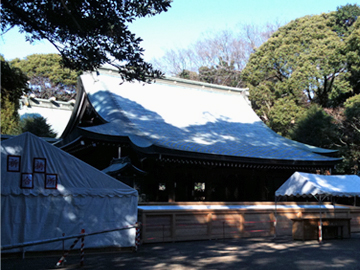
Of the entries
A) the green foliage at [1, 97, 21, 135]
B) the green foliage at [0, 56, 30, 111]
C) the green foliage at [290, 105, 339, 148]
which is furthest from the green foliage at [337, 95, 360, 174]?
the green foliage at [0, 56, 30, 111]

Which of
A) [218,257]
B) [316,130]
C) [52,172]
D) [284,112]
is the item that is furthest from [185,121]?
[284,112]

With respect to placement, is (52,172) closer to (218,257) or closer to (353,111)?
(218,257)

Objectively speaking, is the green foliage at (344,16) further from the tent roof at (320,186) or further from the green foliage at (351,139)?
the tent roof at (320,186)

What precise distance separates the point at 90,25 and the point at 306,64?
2699 cm

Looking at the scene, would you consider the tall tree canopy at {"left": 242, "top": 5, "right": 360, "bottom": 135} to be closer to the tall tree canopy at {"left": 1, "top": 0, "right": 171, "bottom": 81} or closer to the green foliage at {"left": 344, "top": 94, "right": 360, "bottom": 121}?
the green foliage at {"left": 344, "top": 94, "right": 360, "bottom": 121}

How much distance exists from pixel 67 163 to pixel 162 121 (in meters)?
11.4

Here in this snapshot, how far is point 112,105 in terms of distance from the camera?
2223 cm

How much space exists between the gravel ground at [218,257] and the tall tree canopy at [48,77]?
3958 centimetres

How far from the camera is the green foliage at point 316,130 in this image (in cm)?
2909

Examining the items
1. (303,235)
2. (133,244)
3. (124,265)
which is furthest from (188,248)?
(303,235)

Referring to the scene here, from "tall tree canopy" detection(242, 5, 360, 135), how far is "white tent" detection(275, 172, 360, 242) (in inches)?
700

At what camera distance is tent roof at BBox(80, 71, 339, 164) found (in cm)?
1962

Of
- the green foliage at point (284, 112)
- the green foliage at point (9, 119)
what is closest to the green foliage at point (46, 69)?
the green foliage at point (9, 119)

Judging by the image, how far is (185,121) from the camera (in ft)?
77.6
